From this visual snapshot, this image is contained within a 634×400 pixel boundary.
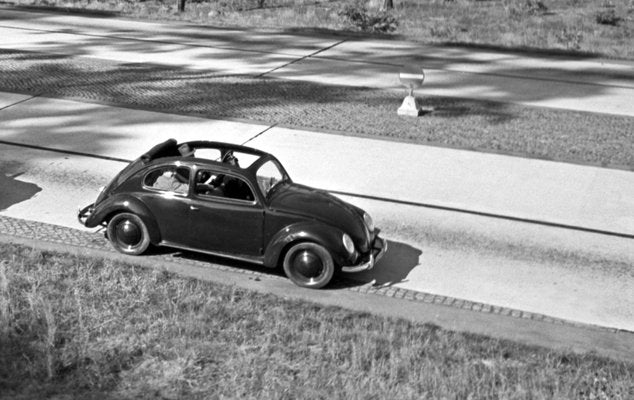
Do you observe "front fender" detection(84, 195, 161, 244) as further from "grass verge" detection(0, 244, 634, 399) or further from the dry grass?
the dry grass

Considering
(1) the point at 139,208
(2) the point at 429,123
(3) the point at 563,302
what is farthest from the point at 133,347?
(2) the point at 429,123

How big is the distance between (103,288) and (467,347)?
3.94 meters

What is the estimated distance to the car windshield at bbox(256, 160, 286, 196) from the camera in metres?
11.6

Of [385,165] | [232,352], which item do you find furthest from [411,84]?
[232,352]

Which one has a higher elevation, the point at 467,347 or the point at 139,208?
the point at 139,208

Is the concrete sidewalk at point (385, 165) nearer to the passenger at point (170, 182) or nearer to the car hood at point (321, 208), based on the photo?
the car hood at point (321, 208)

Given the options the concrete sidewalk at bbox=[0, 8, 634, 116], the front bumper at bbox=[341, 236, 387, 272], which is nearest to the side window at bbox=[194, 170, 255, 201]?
the front bumper at bbox=[341, 236, 387, 272]

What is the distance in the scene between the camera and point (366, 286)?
11445mm

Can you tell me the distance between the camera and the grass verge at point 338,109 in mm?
17297

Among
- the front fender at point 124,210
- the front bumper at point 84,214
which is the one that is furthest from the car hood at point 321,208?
the front bumper at point 84,214

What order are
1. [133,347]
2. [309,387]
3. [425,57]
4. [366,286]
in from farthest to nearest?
[425,57] → [366,286] → [133,347] → [309,387]

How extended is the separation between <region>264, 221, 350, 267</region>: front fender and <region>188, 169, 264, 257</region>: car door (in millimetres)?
227

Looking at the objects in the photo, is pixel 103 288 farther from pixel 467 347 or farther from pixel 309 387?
pixel 467 347

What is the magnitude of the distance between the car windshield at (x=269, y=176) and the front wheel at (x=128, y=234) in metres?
1.48
